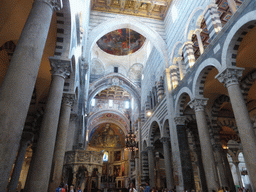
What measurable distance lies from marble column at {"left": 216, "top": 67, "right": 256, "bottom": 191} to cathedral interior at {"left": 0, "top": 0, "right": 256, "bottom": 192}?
0.03 m

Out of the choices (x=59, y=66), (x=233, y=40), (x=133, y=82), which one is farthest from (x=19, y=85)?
(x=133, y=82)

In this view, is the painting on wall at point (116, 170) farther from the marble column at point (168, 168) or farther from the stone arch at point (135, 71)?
the marble column at point (168, 168)

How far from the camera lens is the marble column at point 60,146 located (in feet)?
22.3

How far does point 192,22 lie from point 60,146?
933cm

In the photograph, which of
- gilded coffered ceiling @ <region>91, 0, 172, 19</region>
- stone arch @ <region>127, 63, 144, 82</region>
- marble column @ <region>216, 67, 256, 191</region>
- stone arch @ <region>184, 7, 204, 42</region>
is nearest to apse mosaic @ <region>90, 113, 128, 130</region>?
stone arch @ <region>127, 63, 144, 82</region>

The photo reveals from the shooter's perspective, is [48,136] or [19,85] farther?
[48,136]

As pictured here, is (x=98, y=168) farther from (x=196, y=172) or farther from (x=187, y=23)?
(x=187, y=23)

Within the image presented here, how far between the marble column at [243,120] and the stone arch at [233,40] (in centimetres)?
41

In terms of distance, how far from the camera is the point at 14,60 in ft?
11.0

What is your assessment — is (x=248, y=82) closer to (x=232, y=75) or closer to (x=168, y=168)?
(x=232, y=75)

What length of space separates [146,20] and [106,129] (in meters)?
21.5

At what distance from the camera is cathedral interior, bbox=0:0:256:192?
3.86 metres

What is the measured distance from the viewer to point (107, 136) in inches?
1296

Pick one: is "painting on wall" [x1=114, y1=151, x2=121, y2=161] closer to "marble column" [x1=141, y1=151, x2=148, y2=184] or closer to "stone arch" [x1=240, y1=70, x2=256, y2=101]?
"marble column" [x1=141, y1=151, x2=148, y2=184]
